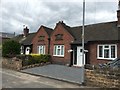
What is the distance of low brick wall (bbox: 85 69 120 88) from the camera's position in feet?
33.0

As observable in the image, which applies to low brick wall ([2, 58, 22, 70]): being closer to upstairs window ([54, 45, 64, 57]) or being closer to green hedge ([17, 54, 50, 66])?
green hedge ([17, 54, 50, 66])

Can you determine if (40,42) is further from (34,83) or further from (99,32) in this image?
(34,83)

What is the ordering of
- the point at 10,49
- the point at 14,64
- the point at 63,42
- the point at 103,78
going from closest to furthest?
the point at 103,78
the point at 14,64
the point at 10,49
the point at 63,42

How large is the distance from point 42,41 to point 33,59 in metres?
5.60

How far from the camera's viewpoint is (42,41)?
85.6 feet

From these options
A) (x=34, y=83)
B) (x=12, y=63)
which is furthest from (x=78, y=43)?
(x=34, y=83)

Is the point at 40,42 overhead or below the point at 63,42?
overhead

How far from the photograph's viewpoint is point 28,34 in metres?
34.3

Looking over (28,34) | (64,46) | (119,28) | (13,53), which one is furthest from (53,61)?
(28,34)

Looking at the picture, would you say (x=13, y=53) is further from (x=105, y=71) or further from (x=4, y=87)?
(x=105, y=71)

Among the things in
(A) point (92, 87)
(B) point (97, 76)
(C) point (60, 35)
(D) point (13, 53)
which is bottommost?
(A) point (92, 87)

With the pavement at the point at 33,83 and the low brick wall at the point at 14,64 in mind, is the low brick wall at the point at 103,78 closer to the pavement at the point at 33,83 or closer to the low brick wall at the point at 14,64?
the pavement at the point at 33,83

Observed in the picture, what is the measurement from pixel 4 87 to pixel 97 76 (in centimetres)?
569

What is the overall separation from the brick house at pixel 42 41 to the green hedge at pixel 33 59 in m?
1.99
